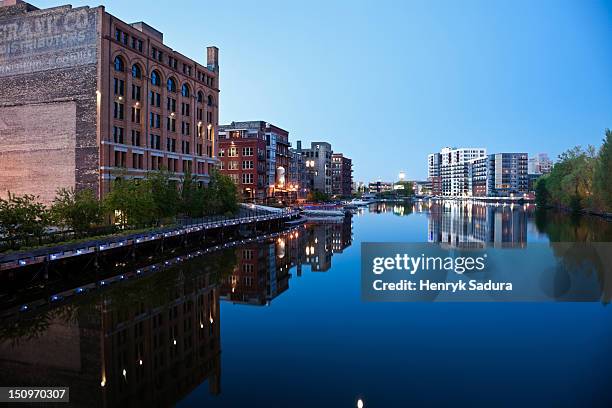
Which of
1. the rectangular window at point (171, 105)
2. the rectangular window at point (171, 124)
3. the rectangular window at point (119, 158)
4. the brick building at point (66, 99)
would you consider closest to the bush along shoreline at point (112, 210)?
the rectangular window at point (119, 158)

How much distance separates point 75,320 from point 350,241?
47.5 meters

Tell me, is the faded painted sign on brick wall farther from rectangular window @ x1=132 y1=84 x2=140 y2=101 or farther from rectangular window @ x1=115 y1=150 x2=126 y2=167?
rectangular window @ x1=115 y1=150 x2=126 y2=167

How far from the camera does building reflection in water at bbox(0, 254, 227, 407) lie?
17.8 metres

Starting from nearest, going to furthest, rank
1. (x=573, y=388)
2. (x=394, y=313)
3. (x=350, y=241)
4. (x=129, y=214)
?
(x=573, y=388), (x=394, y=313), (x=129, y=214), (x=350, y=241)

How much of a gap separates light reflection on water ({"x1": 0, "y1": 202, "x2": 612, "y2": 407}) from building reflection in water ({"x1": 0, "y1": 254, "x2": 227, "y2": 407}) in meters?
0.07

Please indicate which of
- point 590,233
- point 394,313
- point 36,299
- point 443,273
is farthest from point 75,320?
point 590,233

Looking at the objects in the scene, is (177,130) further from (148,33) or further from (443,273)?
(443,273)

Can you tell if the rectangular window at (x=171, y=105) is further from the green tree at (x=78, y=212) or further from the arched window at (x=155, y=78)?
the green tree at (x=78, y=212)

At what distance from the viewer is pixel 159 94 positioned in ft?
236

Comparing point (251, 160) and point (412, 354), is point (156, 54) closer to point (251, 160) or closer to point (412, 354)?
point (251, 160)

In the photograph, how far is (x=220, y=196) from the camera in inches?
2872

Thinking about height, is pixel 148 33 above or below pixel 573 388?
above

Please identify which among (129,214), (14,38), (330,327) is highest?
(14,38)

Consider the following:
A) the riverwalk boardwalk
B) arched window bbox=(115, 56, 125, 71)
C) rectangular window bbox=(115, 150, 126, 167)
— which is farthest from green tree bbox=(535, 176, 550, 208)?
arched window bbox=(115, 56, 125, 71)
